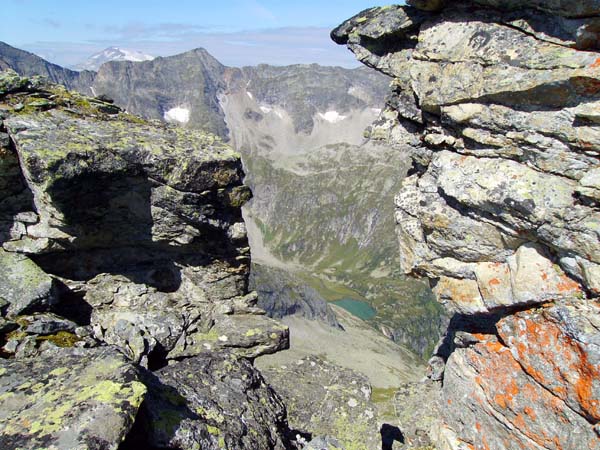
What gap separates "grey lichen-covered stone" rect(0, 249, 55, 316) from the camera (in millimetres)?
16562

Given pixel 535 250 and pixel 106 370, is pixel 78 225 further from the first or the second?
pixel 535 250

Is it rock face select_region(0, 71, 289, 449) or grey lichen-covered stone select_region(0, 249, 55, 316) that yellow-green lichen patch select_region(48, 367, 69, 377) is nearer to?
rock face select_region(0, 71, 289, 449)

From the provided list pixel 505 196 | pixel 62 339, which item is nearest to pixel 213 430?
pixel 62 339

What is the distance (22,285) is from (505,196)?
18.9 m

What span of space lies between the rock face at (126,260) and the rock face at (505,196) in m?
8.69

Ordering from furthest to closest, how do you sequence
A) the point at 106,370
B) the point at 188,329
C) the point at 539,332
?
the point at 188,329 → the point at 539,332 → the point at 106,370

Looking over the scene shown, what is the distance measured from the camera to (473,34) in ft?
56.1

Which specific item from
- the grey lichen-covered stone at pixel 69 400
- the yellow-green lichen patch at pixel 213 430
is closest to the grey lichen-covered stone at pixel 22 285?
the grey lichen-covered stone at pixel 69 400

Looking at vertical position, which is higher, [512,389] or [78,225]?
[78,225]

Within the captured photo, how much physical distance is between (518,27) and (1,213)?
2100 centimetres

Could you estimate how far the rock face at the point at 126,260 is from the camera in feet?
47.5

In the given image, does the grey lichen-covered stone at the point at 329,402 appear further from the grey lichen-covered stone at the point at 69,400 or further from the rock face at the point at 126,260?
the grey lichen-covered stone at the point at 69,400

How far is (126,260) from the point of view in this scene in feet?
67.8

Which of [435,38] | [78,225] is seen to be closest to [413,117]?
[435,38]
